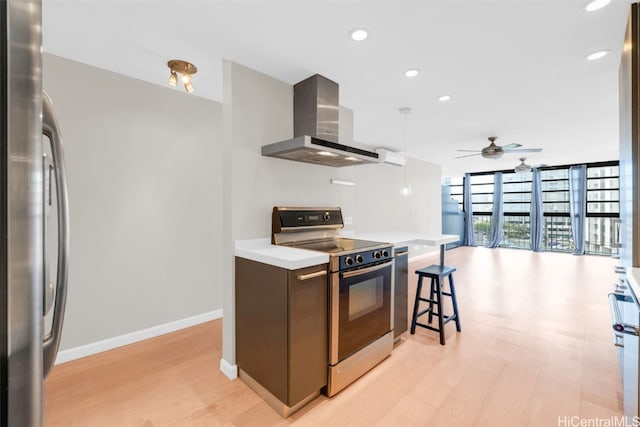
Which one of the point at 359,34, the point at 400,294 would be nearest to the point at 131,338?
the point at 400,294

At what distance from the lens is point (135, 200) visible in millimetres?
2758

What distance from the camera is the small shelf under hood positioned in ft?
7.21

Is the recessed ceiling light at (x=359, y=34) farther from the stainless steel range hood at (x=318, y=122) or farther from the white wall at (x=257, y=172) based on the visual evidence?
the white wall at (x=257, y=172)

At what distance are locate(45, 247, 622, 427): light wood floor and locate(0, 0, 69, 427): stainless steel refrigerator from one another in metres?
1.67

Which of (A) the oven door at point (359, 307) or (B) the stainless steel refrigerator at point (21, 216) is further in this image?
(A) the oven door at point (359, 307)

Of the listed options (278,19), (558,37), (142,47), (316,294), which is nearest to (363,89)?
(278,19)

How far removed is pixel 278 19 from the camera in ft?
6.03

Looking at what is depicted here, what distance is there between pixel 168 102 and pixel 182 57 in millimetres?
782

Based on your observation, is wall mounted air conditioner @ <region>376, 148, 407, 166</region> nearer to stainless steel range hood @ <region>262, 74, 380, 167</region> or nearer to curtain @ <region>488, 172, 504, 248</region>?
stainless steel range hood @ <region>262, 74, 380, 167</region>

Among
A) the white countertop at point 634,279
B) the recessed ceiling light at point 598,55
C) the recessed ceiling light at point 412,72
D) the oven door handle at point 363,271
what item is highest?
the recessed ceiling light at point 412,72

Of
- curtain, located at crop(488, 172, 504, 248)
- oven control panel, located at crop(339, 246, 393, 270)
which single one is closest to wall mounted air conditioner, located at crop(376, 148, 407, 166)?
oven control panel, located at crop(339, 246, 393, 270)

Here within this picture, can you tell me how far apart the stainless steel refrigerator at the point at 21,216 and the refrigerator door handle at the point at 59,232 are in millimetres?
168

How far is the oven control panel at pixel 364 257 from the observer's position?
2.10 meters

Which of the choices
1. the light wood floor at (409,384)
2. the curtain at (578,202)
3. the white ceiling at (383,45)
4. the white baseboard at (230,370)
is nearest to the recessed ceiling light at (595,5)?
the white ceiling at (383,45)
